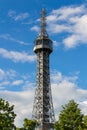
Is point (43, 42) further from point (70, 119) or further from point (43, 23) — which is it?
point (70, 119)

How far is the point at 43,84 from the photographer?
16150cm

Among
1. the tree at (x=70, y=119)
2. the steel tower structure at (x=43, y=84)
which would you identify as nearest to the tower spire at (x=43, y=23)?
the steel tower structure at (x=43, y=84)

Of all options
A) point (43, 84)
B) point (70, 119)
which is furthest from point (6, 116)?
point (43, 84)

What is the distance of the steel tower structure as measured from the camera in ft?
508

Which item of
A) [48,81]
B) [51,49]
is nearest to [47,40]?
[51,49]

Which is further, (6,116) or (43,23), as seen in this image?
(43,23)

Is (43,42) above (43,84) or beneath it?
above

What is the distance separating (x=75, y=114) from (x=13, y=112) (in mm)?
11654

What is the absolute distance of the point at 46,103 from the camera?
159250mm

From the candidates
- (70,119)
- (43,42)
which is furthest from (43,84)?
(70,119)

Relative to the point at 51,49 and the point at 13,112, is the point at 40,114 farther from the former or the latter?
the point at 13,112

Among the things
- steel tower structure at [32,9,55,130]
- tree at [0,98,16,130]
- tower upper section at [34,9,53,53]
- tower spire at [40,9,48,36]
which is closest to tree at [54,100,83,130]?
tree at [0,98,16,130]

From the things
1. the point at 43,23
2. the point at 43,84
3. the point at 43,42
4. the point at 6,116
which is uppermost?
the point at 43,23

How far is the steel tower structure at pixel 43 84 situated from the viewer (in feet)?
508
